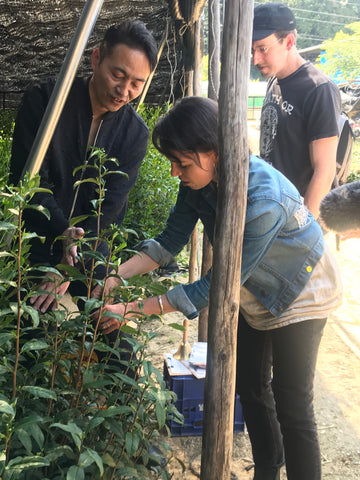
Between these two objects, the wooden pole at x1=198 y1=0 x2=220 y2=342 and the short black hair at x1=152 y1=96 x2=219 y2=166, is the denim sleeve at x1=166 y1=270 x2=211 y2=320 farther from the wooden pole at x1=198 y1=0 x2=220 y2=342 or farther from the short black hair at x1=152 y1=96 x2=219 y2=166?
the wooden pole at x1=198 y1=0 x2=220 y2=342

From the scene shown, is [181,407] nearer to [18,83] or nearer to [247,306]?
[247,306]

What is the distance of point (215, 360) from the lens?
1541mm

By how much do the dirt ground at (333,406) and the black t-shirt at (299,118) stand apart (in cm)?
125

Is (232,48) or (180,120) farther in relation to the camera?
(180,120)

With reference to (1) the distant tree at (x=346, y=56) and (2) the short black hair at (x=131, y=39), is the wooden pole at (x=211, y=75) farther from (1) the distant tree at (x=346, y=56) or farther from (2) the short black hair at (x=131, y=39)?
(1) the distant tree at (x=346, y=56)

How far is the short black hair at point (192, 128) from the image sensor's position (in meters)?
1.69

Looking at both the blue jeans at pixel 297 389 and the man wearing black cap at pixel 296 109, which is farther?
the man wearing black cap at pixel 296 109

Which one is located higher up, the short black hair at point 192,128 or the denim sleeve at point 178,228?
the short black hair at point 192,128

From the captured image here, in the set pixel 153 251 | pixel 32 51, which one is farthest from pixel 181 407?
pixel 32 51

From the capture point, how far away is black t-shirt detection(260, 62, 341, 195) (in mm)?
2633

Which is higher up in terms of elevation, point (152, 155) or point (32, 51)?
point (32, 51)

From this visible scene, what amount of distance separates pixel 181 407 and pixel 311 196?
1363 mm

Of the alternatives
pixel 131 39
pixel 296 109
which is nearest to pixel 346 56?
pixel 296 109

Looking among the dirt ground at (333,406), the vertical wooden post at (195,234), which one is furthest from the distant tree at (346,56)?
the vertical wooden post at (195,234)
